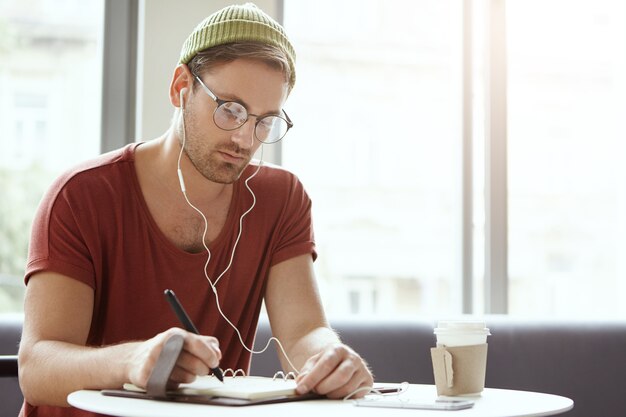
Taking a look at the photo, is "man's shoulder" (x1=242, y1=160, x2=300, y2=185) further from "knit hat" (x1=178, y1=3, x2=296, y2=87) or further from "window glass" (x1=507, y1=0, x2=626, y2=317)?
"window glass" (x1=507, y1=0, x2=626, y2=317)

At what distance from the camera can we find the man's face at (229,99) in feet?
5.39

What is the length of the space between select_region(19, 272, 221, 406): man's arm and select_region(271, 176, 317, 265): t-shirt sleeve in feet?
1.54

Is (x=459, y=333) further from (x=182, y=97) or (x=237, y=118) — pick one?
(x=182, y=97)

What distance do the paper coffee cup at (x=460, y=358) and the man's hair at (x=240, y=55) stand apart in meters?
0.65

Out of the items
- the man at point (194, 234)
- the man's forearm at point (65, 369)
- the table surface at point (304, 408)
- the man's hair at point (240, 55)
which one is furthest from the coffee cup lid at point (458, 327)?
the man's hair at point (240, 55)

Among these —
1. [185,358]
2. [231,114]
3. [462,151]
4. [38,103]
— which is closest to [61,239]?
[231,114]

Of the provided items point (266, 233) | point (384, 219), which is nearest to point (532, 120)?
point (384, 219)

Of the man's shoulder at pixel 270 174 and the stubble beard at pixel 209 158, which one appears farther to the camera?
the man's shoulder at pixel 270 174

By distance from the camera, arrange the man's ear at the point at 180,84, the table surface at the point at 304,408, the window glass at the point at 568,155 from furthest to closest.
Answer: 1. the window glass at the point at 568,155
2. the man's ear at the point at 180,84
3. the table surface at the point at 304,408

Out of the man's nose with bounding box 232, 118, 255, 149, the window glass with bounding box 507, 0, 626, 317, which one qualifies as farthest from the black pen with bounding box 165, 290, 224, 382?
the window glass with bounding box 507, 0, 626, 317

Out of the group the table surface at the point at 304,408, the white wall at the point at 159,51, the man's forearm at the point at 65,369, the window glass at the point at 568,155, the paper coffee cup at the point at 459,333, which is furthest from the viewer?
the window glass at the point at 568,155

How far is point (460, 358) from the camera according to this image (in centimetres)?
136

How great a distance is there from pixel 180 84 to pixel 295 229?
418mm

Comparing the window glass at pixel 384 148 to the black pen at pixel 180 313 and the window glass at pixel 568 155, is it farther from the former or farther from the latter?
the black pen at pixel 180 313
